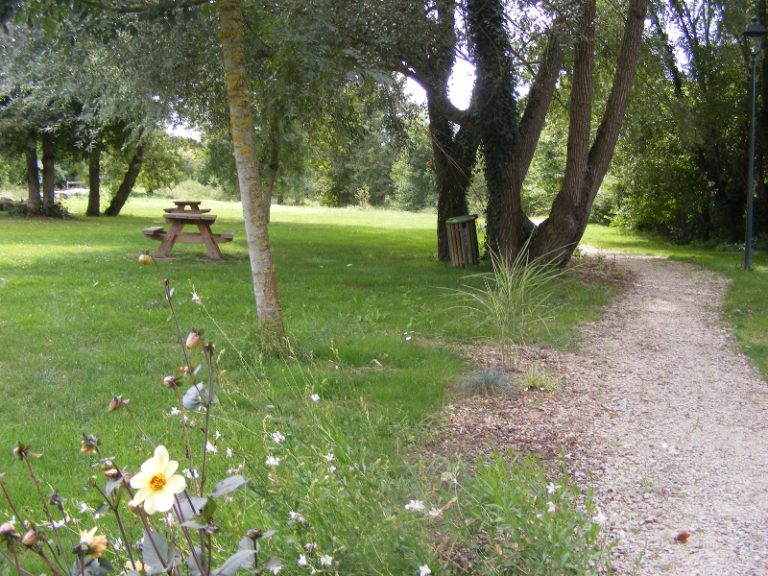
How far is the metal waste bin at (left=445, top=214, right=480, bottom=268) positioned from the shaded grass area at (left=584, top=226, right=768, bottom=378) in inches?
177

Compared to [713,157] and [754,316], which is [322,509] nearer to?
[754,316]

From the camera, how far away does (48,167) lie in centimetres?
2753

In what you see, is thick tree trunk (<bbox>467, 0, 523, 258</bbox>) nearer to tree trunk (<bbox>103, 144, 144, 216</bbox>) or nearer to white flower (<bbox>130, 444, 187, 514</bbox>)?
white flower (<bbox>130, 444, 187, 514</bbox>)

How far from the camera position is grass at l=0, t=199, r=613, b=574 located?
271 centimetres

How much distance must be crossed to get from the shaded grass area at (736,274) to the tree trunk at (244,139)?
4581 mm

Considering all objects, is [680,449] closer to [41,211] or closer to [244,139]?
[244,139]

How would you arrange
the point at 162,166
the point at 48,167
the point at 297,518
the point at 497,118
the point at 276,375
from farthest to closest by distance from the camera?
1. the point at 162,166
2. the point at 48,167
3. the point at 497,118
4. the point at 276,375
5. the point at 297,518

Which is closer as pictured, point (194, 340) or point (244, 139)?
point (194, 340)

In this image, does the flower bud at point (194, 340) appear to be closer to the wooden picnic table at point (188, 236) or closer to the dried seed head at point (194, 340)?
the dried seed head at point (194, 340)

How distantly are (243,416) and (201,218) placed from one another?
31.1ft

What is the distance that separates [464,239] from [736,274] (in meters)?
5.21

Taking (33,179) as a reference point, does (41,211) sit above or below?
below

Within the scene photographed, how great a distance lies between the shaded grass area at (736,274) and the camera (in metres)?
8.28

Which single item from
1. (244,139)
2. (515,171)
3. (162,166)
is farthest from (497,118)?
(162,166)
